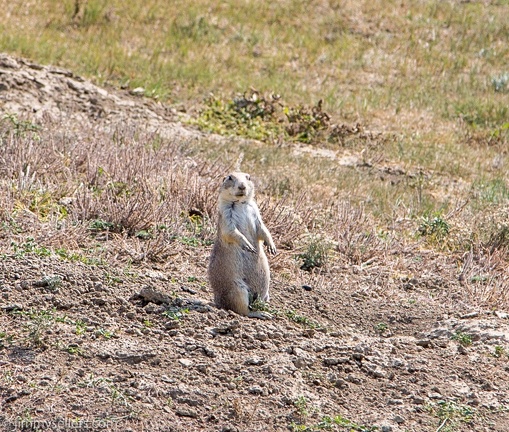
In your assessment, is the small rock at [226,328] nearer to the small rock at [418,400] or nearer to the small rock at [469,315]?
the small rock at [418,400]

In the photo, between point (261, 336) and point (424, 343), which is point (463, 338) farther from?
point (261, 336)

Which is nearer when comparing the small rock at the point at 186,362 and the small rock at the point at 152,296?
the small rock at the point at 186,362

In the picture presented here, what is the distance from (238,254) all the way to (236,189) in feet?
1.46

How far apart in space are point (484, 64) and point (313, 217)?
1013 centimetres

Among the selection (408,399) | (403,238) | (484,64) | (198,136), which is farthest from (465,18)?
(408,399)

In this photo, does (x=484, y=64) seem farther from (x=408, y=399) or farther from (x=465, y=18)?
(x=408, y=399)

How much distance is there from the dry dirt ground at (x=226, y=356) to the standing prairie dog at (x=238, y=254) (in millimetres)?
197

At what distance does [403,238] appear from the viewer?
9.43 metres

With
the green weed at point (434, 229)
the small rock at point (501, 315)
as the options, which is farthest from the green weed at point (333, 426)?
the green weed at point (434, 229)

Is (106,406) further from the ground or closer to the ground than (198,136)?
further from the ground

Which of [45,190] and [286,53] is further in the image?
[286,53]

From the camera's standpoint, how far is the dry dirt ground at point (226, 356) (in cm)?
518

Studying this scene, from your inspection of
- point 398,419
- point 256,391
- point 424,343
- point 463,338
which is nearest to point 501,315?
point 463,338

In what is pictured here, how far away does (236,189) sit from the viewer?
6559mm
